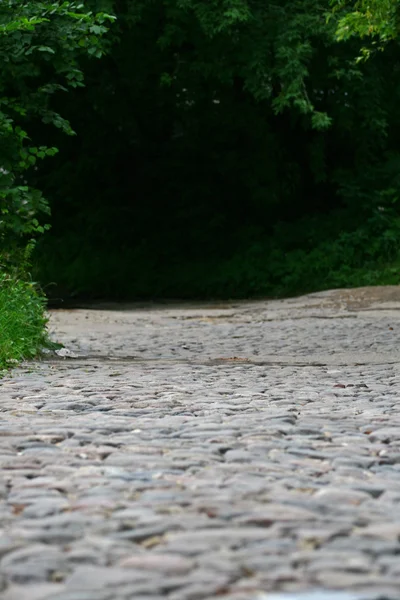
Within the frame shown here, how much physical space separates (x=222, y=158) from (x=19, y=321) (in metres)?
18.6

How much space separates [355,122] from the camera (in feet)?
85.2

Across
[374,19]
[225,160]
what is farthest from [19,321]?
[225,160]

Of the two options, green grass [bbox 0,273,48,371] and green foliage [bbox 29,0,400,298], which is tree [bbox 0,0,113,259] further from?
green foliage [bbox 29,0,400,298]

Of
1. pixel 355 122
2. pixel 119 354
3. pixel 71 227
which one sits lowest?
pixel 119 354

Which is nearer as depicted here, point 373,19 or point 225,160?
point 373,19

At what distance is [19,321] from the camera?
954cm

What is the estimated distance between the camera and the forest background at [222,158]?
23.4m

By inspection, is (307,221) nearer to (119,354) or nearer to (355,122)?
(355,122)

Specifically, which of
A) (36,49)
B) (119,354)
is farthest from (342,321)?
(36,49)

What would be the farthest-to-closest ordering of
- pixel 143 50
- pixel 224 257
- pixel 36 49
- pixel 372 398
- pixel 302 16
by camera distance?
pixel 224 257
pixel 143 50
pixel 302 16
pixel 36 49
pixel 372 398

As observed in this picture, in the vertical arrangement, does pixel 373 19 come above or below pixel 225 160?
above

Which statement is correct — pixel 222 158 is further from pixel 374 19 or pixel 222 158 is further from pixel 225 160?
pixel 374 19

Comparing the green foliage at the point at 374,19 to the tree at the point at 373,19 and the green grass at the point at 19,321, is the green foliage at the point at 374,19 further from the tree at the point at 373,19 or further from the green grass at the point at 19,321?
the green grass at the point at 19,321

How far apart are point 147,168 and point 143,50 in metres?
3.87
